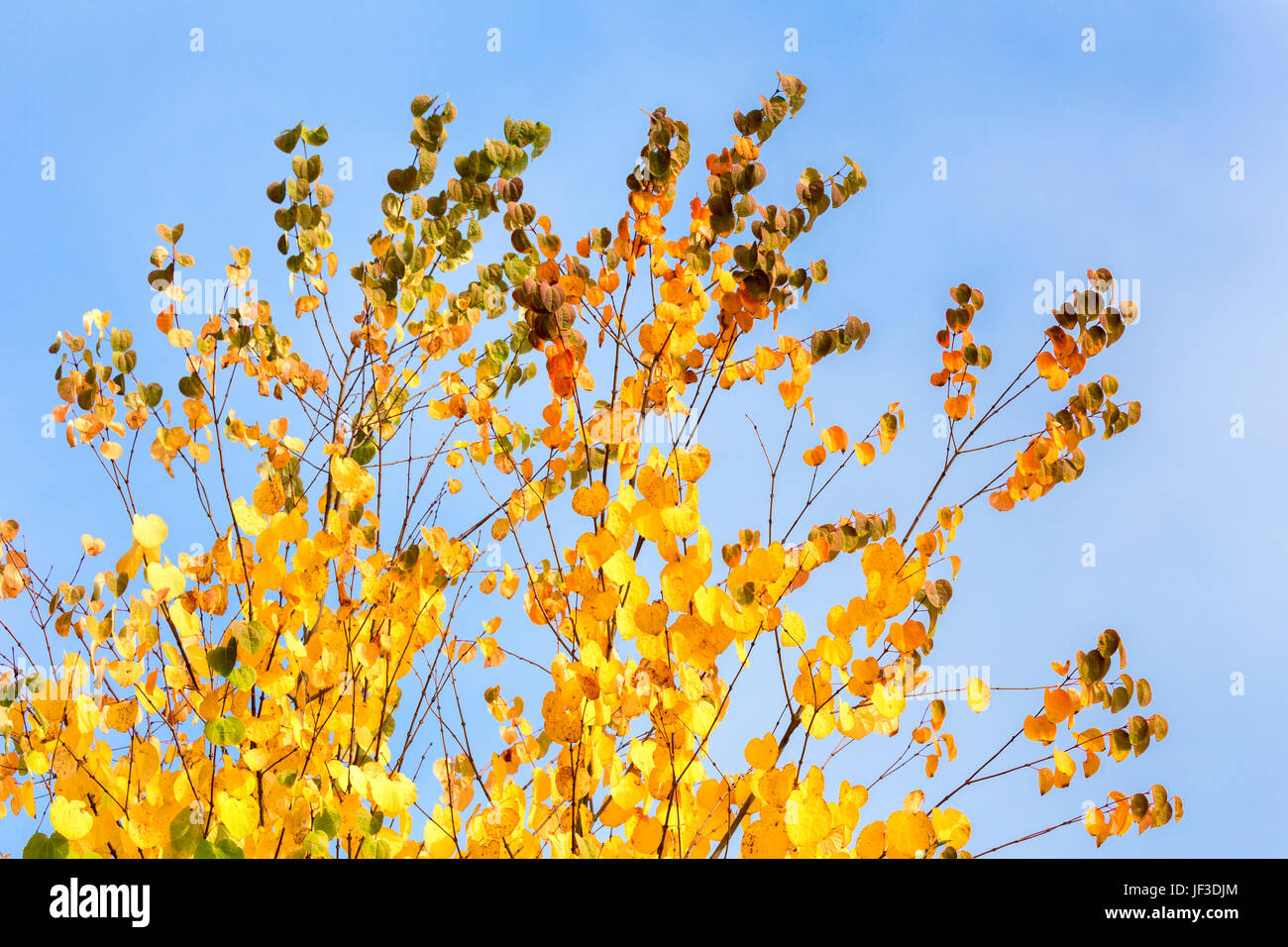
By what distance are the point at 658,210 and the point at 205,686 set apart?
5.12 feet

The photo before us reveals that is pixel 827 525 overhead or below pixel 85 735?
overhead

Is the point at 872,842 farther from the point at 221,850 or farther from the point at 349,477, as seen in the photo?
the point at 349,477

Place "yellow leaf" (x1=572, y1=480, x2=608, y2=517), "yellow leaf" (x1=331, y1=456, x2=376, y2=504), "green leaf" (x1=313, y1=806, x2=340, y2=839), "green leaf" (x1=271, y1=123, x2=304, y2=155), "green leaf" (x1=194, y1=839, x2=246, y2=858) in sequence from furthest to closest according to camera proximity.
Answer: "green leaf" (x1=271, y1=123, x2=304, y2=155), "yellow leaf" (x1=331, y1=456, x2=376, y2=504), "yellow leaf" (x1=572, y1=480, x2=608, y2=517), "green leaf" (x1=313, y1=806, x2=340, y2=839), "green leaf" (x1=194, y1=839, x2=246, y2=858)

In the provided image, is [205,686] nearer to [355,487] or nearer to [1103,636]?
[355,487]

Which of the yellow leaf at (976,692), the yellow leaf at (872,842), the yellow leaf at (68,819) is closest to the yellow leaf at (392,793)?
the yellow leaf at (68,819)

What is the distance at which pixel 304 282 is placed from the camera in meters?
2.76

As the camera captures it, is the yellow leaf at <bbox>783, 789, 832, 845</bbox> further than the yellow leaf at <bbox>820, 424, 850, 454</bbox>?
No

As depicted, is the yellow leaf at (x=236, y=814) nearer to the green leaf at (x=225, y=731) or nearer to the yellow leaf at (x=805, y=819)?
the green leaf at (x=225, y=731)

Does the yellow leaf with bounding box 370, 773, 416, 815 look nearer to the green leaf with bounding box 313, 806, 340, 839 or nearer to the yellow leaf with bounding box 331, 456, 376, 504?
the green leaf with bounding box 313, 806, 340, 839

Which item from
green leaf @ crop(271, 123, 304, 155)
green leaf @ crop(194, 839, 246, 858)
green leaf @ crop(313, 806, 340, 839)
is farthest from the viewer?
green leaf @ crop(271, 123, 304, 155)

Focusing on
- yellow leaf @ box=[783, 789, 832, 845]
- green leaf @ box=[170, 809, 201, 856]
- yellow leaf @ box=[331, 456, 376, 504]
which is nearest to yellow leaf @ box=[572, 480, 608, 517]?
yellow leaf @ box=[331, 456, 376, 504]

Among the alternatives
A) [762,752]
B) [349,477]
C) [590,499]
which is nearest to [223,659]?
[349,477]
